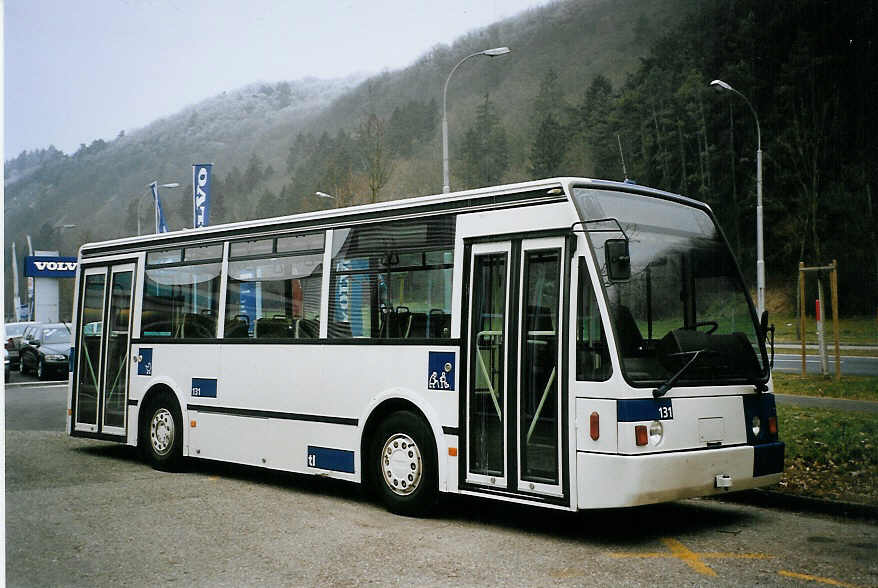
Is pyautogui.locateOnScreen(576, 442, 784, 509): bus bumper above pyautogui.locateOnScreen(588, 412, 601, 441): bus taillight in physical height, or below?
below

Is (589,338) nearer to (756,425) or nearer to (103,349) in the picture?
(756,425)

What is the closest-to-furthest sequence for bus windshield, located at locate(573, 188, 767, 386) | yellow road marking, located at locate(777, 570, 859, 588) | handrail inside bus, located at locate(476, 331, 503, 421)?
yellow road marking, located at locate(777, 570, 859, 588) < bus windshield, located at locate(573, 188, 767, 386) < handrail inside bus, located at locate(476, 331, 503, 421)

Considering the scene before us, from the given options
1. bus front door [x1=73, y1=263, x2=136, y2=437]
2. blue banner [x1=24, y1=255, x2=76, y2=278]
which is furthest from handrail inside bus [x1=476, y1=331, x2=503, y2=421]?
blue banner [x1=24, y1=255, x2=76, y2=278]

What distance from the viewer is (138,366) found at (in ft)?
38.7

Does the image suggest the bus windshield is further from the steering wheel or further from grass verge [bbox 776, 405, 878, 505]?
grass verge [bbox 776, 405, 878, 505]

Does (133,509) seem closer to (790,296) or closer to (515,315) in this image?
(515,315)

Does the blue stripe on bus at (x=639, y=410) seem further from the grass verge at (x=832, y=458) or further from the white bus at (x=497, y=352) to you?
the grass verge at (x=832, y=458)

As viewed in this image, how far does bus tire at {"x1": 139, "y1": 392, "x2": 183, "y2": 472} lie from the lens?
36.4ft

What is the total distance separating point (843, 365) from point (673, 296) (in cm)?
1534

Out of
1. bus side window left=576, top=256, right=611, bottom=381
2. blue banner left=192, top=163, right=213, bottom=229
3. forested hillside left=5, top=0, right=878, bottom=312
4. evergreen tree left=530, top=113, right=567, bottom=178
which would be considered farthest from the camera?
evergreen tree left=530, top=113, right=567, bottom=178

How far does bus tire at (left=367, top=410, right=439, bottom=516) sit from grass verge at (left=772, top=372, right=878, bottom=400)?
9.41 meters

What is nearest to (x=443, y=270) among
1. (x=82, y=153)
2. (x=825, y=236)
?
(x=825, y=236)

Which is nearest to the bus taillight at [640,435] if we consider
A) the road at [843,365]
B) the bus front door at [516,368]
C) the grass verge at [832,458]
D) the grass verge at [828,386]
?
the bus front door at [516,368]

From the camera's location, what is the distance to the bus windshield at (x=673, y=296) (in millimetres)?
7109
